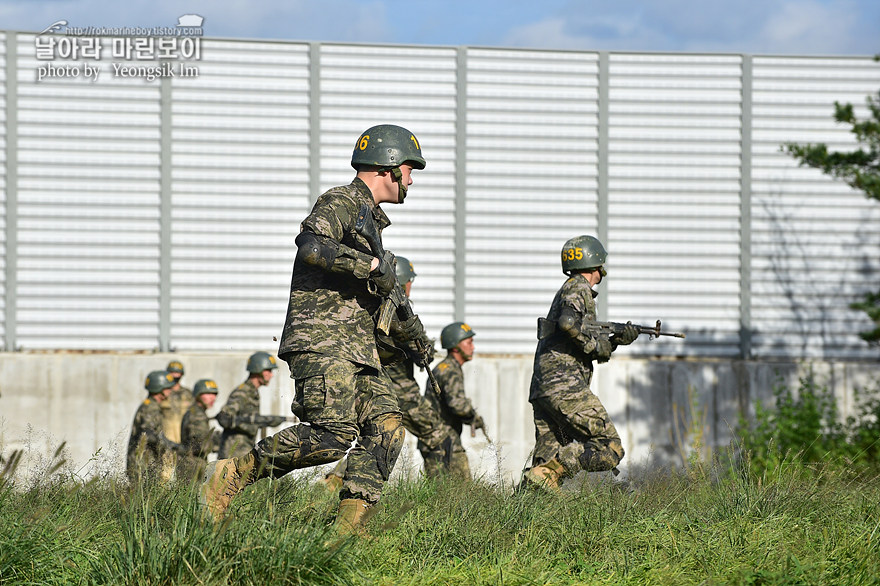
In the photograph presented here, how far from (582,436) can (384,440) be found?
2990mm

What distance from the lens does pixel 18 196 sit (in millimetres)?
14477

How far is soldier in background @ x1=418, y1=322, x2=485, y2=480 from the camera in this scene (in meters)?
9.74

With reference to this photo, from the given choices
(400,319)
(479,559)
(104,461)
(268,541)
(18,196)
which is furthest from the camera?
(18,196)

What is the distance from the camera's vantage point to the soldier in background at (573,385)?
26.3ft

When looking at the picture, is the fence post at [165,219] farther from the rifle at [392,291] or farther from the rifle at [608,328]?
the rifle at [392,291]

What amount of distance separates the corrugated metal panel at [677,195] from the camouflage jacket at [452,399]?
16.1 ft

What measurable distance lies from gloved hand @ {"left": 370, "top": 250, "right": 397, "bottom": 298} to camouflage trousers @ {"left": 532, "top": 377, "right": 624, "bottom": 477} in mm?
2840

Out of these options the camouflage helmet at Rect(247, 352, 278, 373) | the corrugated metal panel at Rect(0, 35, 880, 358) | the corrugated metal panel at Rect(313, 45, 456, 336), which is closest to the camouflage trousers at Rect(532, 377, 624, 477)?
the camouflage helmet at Rect(247, 352, 278, 373)

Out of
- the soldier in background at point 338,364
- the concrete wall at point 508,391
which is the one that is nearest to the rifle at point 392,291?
the soldier in background at point 338,364

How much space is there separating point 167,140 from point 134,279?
192 centimetres

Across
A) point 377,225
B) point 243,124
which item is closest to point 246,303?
point 243,124

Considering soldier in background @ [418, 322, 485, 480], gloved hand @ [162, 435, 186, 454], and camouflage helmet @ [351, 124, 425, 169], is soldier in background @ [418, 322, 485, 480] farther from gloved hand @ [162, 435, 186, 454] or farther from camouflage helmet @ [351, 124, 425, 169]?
camouflage helmet @ [351, 124, 425, 169]

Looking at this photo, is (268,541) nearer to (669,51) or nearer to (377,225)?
(377,225)

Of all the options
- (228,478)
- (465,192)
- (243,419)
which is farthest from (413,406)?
(465,192)
